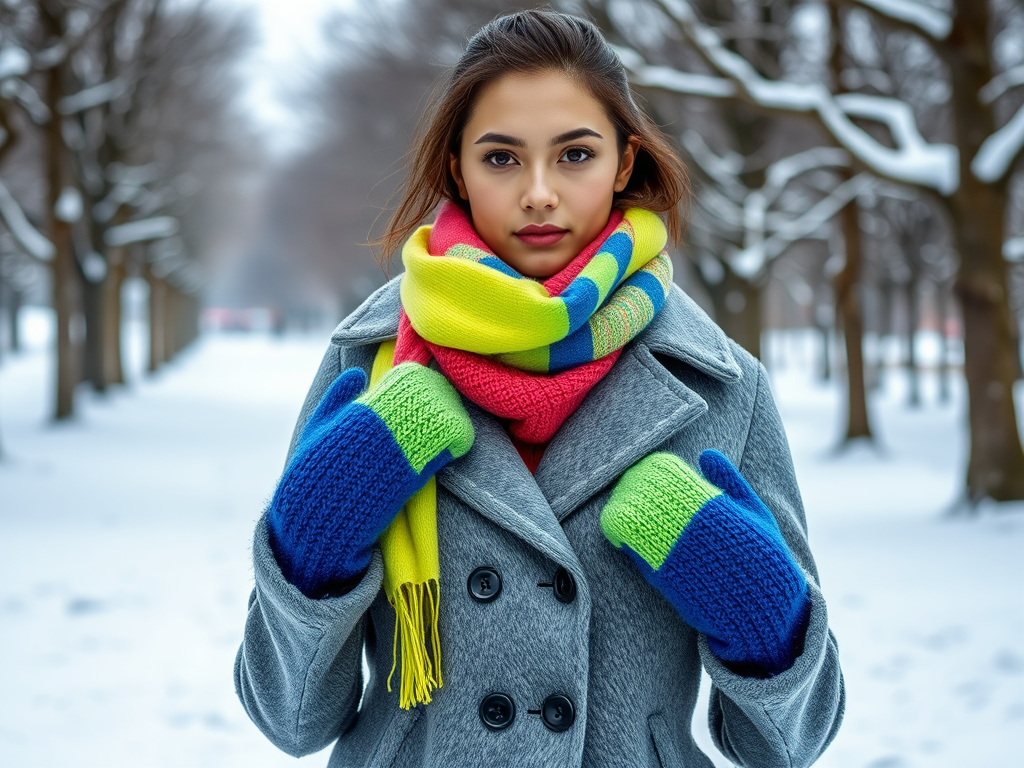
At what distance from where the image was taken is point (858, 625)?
5.50 metres

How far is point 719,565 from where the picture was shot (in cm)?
142

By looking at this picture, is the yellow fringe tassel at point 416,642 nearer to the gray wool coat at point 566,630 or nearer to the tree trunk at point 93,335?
the gray wool coat at point 566,630

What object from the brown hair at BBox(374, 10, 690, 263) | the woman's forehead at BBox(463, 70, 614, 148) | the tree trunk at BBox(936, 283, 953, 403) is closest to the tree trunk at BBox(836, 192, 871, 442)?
the tree trunk at BBox(936, 283, 953, 403)

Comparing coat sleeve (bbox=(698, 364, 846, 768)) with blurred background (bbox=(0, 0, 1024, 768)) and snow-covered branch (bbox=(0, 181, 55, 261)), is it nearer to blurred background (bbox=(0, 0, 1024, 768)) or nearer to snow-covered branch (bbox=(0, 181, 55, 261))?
blurred background (bbox=(0, 0, 1024, 768))

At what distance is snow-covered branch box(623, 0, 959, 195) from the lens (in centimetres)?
726

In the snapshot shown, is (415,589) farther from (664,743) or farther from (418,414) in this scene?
(664,743)

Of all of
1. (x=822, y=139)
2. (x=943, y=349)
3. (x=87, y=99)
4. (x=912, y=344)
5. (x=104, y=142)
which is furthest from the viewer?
(x=943, y=349)

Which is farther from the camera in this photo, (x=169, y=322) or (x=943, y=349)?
(x=169, y=322)

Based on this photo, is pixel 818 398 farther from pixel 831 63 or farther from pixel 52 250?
pixel 52 250

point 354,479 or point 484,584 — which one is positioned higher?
point 354,479

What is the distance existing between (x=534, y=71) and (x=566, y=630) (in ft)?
2.91

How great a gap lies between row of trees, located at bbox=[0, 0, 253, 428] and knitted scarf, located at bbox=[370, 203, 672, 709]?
8.95 meters

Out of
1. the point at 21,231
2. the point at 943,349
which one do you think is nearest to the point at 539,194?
the point at 21,231

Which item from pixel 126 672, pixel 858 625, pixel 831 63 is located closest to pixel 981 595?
pixel 858 625
